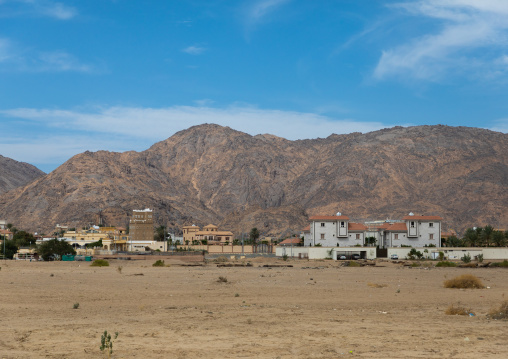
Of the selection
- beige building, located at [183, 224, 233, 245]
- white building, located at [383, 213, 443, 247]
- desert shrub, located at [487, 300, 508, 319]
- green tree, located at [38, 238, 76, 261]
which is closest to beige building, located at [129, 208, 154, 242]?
beige building, located at [183, 224, 233, 245]

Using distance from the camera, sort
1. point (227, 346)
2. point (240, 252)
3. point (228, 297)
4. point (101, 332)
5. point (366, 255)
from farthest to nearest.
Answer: point (240, 252) < point (366, 255) < point (228, 297) < point (101, 332) < point (227, 346)

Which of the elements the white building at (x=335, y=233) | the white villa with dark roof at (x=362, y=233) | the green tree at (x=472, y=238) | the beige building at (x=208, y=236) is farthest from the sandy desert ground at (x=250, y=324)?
the beige building at (x=208, y=236)

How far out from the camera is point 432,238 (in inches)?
3750

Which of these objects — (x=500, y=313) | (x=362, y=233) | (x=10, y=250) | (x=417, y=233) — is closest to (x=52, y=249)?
(x=10, y=250)

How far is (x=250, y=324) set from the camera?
59.6 ft

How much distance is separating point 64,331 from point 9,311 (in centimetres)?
563

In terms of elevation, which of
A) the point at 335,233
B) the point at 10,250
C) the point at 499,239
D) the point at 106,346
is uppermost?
the point at 335,233

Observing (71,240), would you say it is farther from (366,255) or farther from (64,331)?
(64,331)

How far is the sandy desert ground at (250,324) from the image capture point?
1418cm

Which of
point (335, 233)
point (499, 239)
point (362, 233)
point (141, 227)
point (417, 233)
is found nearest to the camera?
point (417, 233)

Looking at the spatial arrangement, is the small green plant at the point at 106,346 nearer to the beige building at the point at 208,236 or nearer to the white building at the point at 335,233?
the white building at the point at 335,233

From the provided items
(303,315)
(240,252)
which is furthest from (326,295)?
(240,252)

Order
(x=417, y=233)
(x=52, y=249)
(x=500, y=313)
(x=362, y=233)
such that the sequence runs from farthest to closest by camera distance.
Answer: (x=362, y=233), (x=417, y=233), (x=52, y=249), (x=500, y=313)

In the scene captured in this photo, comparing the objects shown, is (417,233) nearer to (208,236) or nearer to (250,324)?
(208,236)
